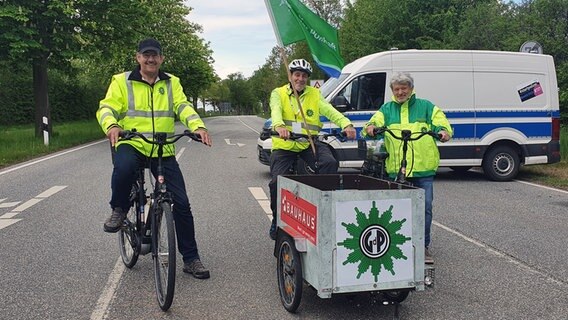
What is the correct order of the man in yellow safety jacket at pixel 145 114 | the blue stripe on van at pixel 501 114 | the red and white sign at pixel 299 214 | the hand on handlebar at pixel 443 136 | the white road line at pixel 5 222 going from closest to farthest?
the red and white sign at pixel 299 214, the man in yellow safety jacket at pixel 145 114, the hand on handlebar at pixel 443 136, the white road line at pixel 5 222, the blue stripe on van at pixel 501 114

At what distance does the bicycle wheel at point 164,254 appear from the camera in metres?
4.18

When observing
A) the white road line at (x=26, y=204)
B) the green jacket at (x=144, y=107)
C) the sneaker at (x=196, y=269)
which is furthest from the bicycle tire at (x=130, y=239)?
the white road line at (x=26, y=204)

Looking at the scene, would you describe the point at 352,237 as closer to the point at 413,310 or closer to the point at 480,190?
the point at 413,310

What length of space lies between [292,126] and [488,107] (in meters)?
7.31

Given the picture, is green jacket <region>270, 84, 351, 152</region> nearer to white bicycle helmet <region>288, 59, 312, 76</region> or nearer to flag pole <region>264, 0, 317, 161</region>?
flag pole <region>264, 0, 317, 161</region>

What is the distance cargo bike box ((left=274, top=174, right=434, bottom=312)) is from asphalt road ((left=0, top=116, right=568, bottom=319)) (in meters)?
0.37

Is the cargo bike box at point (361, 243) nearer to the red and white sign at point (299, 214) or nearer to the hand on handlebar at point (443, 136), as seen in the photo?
the red and white sign at point (299, 214)

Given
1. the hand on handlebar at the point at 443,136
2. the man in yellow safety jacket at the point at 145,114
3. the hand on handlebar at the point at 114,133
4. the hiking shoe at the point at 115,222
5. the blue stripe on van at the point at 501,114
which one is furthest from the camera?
the blue stripe on van at the point at 501,114

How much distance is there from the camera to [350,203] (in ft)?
12.9

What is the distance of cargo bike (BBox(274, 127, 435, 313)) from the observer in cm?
390

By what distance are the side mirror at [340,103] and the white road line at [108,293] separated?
246 inches

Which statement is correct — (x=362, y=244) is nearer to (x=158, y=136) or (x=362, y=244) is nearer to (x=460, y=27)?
(x=158, y=136)

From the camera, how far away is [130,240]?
5.23m

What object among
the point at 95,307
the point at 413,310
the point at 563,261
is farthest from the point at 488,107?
the point at 95,307
